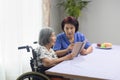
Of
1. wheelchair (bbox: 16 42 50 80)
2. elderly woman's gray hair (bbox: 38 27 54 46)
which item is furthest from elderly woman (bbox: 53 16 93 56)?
wheelchair (bbox: 16 42 50 80)

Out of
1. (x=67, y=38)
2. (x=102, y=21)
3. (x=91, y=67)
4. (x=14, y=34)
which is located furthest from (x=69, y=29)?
(x=102, y=21)

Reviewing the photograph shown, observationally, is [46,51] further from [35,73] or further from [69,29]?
[69,29]

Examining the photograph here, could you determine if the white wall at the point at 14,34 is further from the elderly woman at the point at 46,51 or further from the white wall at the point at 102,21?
the white wall at the point at 102,21

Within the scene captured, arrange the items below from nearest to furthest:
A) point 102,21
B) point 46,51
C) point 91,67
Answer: point 91,67, point 46,51, point 102,21

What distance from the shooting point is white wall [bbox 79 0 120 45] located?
4.17 m

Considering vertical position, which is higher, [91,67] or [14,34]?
[14,34]

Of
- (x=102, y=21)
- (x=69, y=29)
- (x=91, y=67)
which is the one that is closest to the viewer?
(x=91, y=67)

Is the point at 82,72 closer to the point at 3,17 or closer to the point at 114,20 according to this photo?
the point at 3,17

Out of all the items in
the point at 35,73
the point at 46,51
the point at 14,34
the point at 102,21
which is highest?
the point at 102,21

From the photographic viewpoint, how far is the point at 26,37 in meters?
3.21

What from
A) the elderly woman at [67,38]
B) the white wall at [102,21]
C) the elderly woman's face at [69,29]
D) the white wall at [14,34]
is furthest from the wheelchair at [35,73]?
the white wall at [102,21]

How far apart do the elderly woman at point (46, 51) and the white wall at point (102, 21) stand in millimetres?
2245

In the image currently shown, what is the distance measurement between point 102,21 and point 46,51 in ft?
7.81

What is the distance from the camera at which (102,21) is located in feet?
14.0
